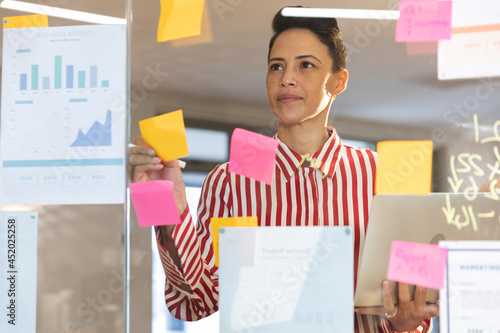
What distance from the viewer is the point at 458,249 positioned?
3.71ft

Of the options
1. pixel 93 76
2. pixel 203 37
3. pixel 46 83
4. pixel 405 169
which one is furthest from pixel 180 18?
pixel 405 169

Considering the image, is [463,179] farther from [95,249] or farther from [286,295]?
[95,249]

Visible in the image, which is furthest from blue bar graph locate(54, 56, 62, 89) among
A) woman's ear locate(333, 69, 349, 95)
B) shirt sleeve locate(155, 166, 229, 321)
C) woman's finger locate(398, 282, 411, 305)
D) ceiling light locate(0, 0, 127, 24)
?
woman's finger locate(398, 282, 411, 305)

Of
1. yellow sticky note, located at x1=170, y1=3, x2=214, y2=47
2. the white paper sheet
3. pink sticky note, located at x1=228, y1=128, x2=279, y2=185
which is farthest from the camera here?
yellow sticky note, located at x1=170, y1=3, x2=214, y2=47

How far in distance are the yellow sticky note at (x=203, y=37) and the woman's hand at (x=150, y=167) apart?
0.26 m

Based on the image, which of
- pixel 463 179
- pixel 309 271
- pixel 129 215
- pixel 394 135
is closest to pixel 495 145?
pixel 463 179

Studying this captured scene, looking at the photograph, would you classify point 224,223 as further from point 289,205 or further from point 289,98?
point 289,98

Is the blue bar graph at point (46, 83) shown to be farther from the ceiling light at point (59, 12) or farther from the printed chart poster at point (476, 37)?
the printed chart poster at point (476, 37)

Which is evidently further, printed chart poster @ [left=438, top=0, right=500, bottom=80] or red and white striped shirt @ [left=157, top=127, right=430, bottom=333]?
red and white striped shirt @ [left=157, top=127, right=430, bottom=333]

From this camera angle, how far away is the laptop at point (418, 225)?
116 cm

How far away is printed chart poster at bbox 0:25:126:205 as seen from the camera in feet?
4.20

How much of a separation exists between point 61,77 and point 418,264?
2.85ft

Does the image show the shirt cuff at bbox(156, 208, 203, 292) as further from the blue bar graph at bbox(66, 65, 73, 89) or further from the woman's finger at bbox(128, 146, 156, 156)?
the blue bar graph at bbox(66, 65, 73, 89)

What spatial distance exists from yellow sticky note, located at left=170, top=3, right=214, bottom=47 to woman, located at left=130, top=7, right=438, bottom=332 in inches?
6.2
